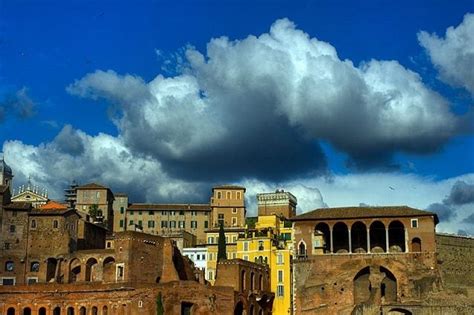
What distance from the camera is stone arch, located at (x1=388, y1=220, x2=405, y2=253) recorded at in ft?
267

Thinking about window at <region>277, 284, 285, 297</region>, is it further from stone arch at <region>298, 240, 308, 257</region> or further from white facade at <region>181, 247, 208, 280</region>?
white facade at <region>181, 247, 208, 280</region>

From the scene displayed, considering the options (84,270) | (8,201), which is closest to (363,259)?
(84,270)

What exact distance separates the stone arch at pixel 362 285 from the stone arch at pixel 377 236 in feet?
15.0

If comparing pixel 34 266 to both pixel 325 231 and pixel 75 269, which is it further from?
pixel 325 231

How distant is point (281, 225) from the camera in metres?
108

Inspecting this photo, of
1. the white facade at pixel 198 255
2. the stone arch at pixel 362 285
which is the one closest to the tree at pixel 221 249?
the white facade at pixel 198 255

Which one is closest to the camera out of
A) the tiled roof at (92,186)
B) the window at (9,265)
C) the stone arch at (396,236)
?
the stone arch at (396,236)

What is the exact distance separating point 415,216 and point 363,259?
761 cm

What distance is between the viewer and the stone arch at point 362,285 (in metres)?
77.9

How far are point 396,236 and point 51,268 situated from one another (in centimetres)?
4135

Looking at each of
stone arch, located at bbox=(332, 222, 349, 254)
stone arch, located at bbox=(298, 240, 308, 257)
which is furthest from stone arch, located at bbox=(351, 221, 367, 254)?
stone arch, located at bbox=(298, 240, 308, 257)

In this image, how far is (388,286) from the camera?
257 feet

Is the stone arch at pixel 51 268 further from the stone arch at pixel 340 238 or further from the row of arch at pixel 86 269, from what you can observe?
the stone arch at pixel 340 238

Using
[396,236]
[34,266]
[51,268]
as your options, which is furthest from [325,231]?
[34,266]
